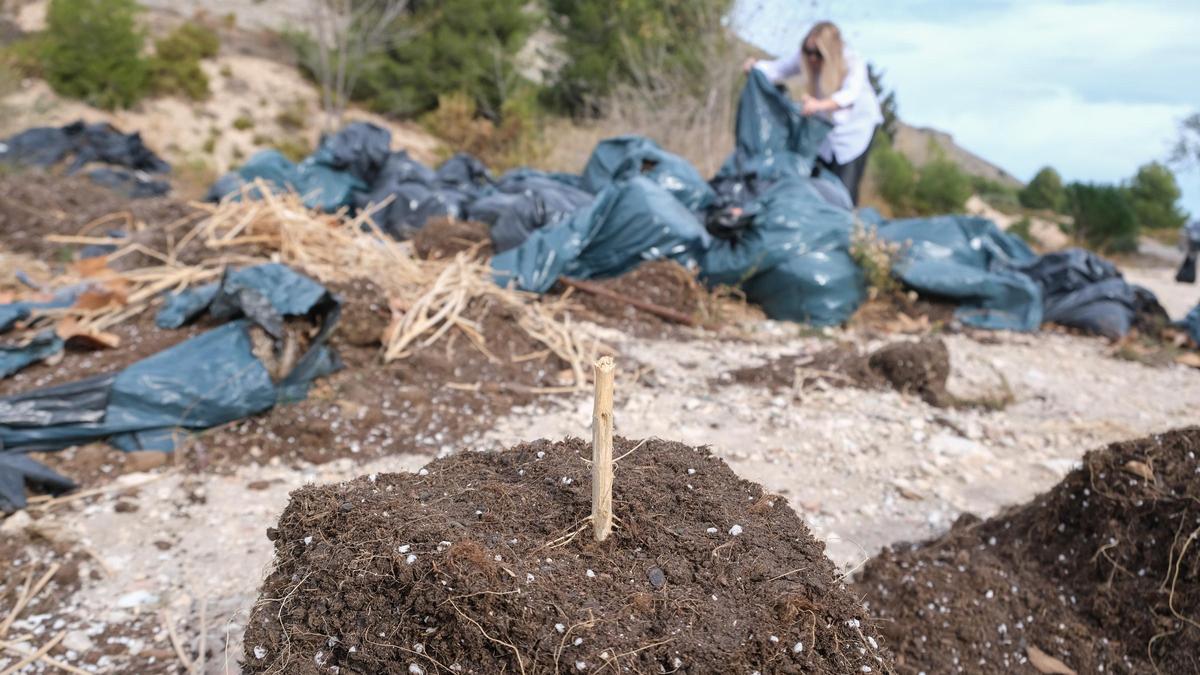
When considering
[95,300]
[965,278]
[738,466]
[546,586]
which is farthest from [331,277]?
[965,278]

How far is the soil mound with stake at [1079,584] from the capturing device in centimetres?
201

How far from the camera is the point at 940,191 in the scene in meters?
12.0

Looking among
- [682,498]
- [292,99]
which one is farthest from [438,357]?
[292,99]

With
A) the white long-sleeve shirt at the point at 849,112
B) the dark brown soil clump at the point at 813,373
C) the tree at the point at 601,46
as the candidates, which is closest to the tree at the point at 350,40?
the tree at the point at 601,46

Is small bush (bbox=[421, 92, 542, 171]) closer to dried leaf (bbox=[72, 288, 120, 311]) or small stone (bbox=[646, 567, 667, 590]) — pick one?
dried leaf (bbox=[72, 288, 120, 311])

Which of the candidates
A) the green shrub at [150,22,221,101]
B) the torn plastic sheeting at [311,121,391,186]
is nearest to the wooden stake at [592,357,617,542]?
the torn plastic sheeting at [311,121,391,186]

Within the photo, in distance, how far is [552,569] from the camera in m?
1.30

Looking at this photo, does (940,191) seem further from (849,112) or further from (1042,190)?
(1042,190)

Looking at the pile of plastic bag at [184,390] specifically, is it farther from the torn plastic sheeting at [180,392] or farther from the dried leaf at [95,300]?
the dried leaf at [95,300]

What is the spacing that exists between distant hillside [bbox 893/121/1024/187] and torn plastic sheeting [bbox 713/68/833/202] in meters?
9.10

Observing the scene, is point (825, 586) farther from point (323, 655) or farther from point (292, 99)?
point (292, 99)

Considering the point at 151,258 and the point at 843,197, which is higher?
the point at 843,197

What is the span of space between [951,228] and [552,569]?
542 cm

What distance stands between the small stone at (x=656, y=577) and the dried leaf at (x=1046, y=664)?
125cm
